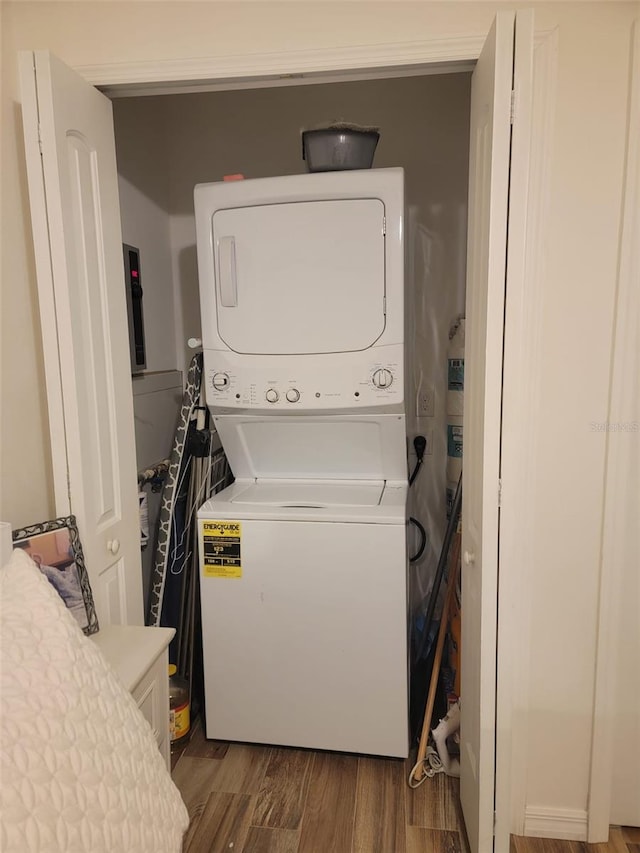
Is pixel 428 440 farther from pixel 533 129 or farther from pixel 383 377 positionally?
pixel 533 129

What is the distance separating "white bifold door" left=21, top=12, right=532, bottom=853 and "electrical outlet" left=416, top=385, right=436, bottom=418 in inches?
32.9

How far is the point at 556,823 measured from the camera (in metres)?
1.69

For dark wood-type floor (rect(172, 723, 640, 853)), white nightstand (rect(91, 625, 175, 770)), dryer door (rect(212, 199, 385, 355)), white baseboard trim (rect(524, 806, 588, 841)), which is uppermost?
dryer door (rect(212, 199, 385, 355))

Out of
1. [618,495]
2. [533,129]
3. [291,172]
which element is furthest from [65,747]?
[291,172]

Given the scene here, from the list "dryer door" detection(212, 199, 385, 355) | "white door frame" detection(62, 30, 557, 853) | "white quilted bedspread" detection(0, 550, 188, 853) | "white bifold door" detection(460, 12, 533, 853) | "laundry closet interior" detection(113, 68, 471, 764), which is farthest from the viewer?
"laundry closet interior" detection(113, 68, 471, 764)

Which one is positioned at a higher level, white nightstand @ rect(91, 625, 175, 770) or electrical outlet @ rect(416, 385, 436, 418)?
electrical outlet @ rect(416, 385, 436, 418)

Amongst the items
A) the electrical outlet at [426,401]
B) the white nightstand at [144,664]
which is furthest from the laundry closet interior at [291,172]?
the white nightstand at [144,664]

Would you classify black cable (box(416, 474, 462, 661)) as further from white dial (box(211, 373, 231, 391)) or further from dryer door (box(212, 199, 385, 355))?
white dial (box(211, 373, 231, 391))

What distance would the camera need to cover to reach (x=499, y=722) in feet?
4.49

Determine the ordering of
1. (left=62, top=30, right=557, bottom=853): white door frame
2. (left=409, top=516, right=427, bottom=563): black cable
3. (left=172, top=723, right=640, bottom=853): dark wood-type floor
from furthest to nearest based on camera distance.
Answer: (left=409, top=516, right=427, bottom=563): black cable, (left=172, top=723, right=640, bottom=853): dark wood-type floor, (left=62, top=30, right=557, bottom=853): white door frame

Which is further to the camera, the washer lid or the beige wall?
the washer lid

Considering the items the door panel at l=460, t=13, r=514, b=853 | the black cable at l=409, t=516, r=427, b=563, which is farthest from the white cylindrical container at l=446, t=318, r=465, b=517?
the door panel at l=460, t=13, r=514, b=853

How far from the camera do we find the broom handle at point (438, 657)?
1945mm

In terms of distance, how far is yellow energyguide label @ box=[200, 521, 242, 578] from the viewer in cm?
192
